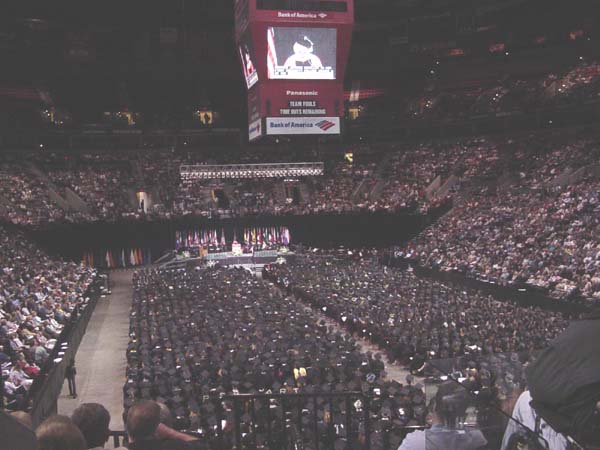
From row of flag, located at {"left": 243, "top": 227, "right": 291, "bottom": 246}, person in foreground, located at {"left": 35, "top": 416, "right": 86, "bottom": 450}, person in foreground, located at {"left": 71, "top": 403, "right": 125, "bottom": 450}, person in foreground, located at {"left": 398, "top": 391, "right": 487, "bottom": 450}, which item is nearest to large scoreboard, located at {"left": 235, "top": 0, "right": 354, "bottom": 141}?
person in foreground, located at {"left": 71, "top": 403, "right": 125, "bottom": 450}

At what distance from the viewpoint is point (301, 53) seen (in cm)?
2161

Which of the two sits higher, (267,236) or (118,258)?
(267,236)

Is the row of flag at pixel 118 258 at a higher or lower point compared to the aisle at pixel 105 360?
higher

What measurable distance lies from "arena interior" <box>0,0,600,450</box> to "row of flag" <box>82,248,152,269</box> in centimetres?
14

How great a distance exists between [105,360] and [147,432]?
16.7 m

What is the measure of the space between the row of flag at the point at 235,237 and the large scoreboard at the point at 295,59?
19439 mm

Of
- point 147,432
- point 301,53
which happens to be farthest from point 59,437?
point 301,53

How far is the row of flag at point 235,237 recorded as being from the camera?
136 feet

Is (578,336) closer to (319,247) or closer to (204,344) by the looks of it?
(204,344)

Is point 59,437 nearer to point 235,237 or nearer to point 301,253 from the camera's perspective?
point 301,253

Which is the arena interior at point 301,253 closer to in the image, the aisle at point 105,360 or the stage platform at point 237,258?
the aisle at point 105,360

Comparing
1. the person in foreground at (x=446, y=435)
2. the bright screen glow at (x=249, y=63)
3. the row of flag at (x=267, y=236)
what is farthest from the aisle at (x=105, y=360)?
the row of flag at (x=267, y=236)

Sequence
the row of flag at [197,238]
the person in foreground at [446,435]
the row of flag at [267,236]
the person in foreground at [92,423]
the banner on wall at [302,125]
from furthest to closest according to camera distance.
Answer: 1. the row of flag at [267,236]
2. the row of flag at [197,238]
3. the banner on wall at [302,125]
4. the person in foreground at [92,423]
5. the person in foreground at [446,435]

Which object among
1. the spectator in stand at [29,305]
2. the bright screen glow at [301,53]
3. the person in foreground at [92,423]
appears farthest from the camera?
the bright screen glow at [301,53]
